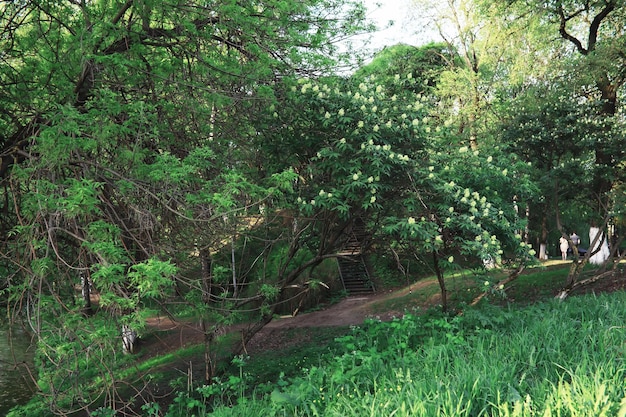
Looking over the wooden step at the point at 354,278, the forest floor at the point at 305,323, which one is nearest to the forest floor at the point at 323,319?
the forest floor at the point at 305,323

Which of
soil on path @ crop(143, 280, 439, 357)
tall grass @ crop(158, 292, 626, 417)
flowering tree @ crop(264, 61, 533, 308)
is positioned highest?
flowering tree @ crop(264, 61, 533, 308)

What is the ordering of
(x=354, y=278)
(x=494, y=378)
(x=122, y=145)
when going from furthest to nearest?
1. (x=354, y=278)
2. (x=122, y=145)
3. (x=494, y=378)

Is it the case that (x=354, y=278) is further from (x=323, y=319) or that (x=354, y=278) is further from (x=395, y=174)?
(x=395, y=174)

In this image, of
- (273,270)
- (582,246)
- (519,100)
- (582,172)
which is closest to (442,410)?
(582,172)

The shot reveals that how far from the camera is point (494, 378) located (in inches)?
134

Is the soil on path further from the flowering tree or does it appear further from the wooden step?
the flowering tree

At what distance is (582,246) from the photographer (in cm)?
3056

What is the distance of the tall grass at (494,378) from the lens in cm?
300

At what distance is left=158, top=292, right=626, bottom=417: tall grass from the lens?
300 centimetres

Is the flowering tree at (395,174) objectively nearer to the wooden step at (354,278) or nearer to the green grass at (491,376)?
the green grass at (491,376)

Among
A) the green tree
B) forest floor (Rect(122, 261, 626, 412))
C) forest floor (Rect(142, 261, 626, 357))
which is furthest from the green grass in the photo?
forest floor (Rect(142, 261, 626, 357))

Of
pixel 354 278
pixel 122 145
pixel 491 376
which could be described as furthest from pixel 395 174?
pixel 354 278

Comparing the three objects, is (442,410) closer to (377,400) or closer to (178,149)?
(377,400)

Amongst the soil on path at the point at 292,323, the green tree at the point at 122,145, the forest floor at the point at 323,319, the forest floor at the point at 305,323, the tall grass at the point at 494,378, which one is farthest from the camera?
the soil on path at the point at 292,323
